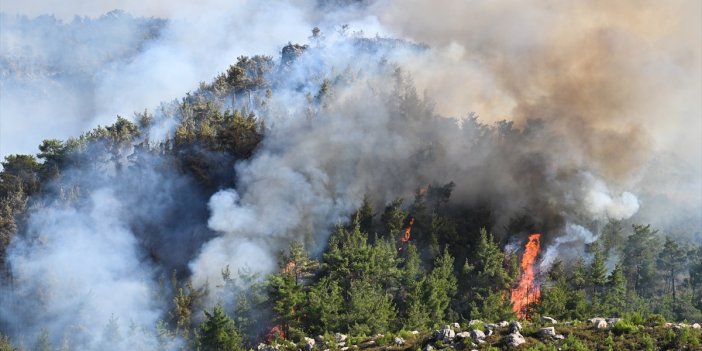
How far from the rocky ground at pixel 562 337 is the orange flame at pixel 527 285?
1585 centimetres

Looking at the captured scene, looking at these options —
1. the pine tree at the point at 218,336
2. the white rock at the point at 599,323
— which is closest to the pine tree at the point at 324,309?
the pine tree at the point at 218,336

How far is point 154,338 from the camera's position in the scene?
36.5 meters

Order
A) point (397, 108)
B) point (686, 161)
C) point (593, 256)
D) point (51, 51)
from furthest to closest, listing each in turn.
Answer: point (51, 51)
point (686, 161)
point (397, 108)
point (593, 256)

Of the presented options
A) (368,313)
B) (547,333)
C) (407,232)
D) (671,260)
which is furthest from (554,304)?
(671,260)

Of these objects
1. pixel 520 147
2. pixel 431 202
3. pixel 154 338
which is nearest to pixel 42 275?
pixel 154 338

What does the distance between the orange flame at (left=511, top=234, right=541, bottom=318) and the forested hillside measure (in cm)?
18

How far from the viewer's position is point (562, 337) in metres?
22.9

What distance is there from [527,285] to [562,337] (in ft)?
72.2

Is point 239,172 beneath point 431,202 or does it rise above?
above

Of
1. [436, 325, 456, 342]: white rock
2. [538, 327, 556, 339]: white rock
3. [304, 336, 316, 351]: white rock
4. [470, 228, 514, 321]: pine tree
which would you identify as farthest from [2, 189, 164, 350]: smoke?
[538, 327, 556, 339]: white rock

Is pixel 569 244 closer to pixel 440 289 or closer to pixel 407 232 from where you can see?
pixel 407 232

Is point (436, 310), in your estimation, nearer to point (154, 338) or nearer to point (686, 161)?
point (154, 338)

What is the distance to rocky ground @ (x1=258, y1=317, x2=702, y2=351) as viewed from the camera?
71.8 ft

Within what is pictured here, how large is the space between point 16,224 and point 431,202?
30.7m
